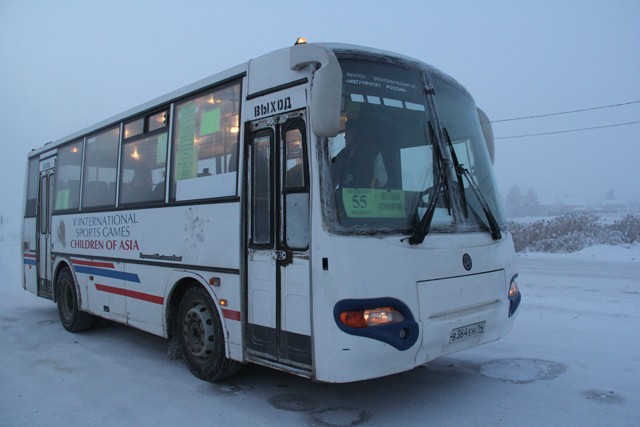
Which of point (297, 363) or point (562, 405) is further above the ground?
point (297, 363)

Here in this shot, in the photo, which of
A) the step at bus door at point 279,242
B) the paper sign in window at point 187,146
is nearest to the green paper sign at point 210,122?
the paper sign in window at point 187,146

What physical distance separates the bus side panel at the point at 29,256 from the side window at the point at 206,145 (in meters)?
5.76

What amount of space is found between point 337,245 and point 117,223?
443 centimetres

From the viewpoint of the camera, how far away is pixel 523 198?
89688 mm

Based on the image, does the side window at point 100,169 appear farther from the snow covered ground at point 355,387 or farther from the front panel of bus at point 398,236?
the front panel of bus at point 398,236

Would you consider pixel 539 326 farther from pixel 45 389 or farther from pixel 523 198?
pixel 523 198

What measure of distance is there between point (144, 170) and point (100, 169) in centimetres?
155

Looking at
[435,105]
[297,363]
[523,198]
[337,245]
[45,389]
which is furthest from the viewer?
[523,198]

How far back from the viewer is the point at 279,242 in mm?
4469

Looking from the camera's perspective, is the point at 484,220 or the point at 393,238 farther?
the point at 484,220

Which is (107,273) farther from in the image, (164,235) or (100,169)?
(164,235)

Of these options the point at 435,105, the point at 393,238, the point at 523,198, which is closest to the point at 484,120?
the point at 435,105

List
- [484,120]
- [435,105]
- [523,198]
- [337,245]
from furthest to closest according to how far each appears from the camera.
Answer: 1. [523,198]
2. [484,120]
3. [435,105]
4. [337,245]

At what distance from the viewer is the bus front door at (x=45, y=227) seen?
9.41 metres
